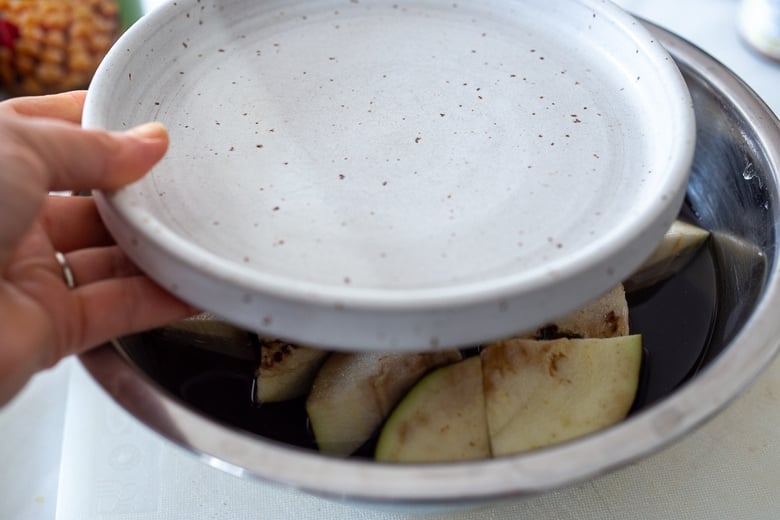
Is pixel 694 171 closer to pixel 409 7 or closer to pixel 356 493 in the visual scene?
pixel 409 7

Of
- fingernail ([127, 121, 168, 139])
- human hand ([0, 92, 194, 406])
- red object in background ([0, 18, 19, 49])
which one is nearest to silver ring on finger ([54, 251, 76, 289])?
human hand ([0, 92, 194, 406])

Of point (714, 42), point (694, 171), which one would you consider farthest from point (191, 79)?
point (714, 42)

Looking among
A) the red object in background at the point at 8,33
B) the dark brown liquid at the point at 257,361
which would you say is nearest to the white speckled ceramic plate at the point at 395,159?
the dark brown liquid at the point at 257,361

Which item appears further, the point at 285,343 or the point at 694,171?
the point at 694,171

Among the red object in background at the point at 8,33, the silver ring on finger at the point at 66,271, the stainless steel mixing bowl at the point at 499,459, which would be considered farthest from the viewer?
the red object in background at the point at 8,33

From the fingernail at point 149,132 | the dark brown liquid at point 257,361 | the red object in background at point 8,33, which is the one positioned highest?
the fingernail at point 149,132

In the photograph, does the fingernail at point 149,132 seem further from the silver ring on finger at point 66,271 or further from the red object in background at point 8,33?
the red object in background at point 8,33
